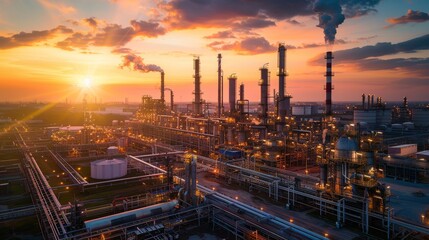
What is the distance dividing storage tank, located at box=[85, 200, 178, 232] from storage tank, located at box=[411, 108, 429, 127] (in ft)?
251

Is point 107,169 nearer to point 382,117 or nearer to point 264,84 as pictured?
point 264,84

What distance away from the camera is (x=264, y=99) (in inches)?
1612

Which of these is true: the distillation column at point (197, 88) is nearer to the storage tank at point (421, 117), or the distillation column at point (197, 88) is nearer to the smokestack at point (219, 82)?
the smokestack at point (219, 82)

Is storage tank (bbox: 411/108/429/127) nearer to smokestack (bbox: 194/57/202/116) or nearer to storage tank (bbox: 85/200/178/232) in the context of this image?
smokestack (bbox: 194/57/202/116)

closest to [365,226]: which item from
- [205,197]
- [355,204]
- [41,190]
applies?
[355,204]

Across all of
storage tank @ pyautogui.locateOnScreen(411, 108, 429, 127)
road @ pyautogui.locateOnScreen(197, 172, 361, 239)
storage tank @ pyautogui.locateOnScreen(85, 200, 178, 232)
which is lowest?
road @ pyautogui.locateOnScreen(197, 172, 361, 239)

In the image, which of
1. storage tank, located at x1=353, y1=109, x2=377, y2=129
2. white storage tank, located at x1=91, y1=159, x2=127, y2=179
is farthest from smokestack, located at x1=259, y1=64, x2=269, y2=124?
storage tank, located at x1=353, y1=109, x2=377, y2=129

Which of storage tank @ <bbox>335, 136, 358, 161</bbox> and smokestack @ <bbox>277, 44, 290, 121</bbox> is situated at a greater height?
smokestack @ <bbox>277, 44, 290, 121</bbox>

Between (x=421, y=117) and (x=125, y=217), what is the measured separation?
268 feet

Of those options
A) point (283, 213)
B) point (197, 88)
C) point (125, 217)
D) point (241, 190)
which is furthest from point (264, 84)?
point (125, 217)

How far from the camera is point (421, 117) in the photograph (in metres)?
73.2

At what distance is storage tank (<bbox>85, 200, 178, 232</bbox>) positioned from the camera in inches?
622

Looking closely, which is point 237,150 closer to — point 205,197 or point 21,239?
point 205,197

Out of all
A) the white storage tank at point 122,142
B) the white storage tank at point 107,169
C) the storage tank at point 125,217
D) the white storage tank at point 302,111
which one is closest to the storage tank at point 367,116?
the white storage tank at point 302,111
